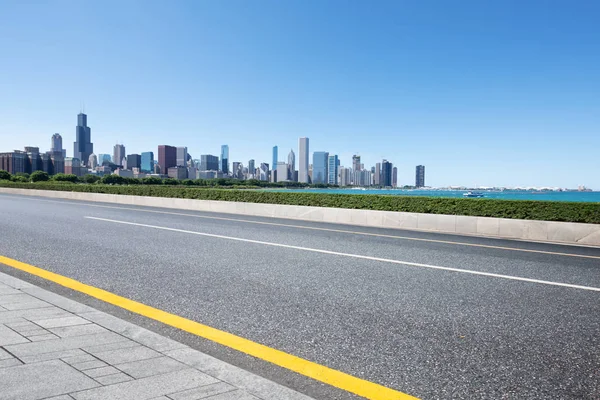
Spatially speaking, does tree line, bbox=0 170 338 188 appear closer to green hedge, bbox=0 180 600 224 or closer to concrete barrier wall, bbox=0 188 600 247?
green hedge, bbox=0 180 600 224

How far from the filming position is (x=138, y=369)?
282 cm

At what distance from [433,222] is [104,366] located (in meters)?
12.4

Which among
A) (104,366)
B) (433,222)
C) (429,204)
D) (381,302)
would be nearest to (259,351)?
(104,366)

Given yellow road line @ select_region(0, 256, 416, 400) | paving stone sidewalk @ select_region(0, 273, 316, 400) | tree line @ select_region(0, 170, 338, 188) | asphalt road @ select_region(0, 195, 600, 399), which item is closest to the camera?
paving stone sidewalk @ select_region(0, 273, 316, 400)

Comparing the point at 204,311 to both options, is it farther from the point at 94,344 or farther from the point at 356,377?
the point at 356,377

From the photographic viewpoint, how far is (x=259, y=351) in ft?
10.9

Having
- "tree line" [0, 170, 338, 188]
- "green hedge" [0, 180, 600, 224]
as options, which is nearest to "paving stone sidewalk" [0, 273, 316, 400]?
"green hedge" [0, 180, 600, 224]

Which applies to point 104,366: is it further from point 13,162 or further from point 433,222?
point 13,162

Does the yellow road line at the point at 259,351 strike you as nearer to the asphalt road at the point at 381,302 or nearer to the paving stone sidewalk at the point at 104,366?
the asphalt road at the point at 381,302

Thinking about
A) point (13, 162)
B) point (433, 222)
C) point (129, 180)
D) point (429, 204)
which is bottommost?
Result: point (433, 222)

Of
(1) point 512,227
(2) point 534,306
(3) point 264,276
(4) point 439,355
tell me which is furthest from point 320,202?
(4) point 439,355

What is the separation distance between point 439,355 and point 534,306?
2.05 metres

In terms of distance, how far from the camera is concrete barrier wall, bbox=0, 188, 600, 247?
38.0 ft

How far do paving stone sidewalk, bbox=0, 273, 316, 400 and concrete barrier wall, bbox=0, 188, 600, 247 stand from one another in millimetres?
11666
